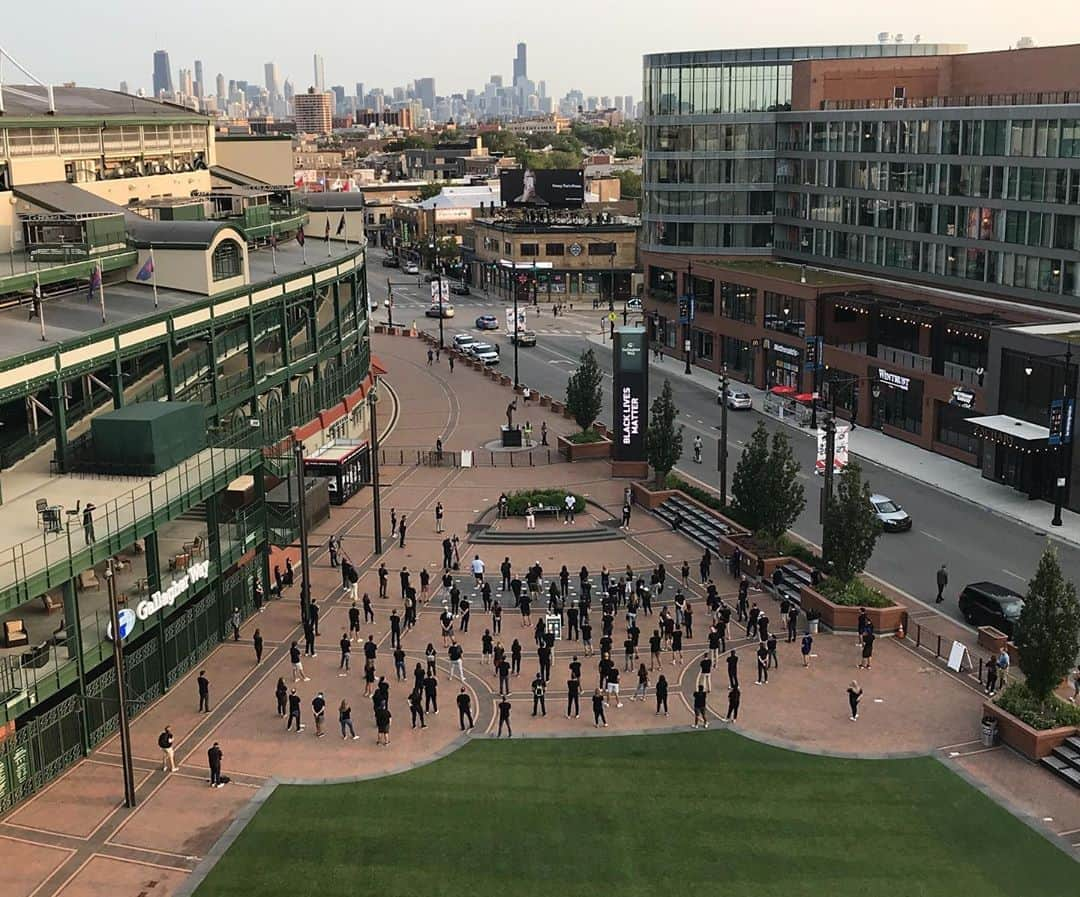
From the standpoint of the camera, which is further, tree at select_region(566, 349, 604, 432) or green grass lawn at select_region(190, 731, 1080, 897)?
tree at select_region(566, 349, 604, 432)

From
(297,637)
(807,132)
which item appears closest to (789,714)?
(297,637)

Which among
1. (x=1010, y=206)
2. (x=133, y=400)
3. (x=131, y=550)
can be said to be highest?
(x=1010, y=206)

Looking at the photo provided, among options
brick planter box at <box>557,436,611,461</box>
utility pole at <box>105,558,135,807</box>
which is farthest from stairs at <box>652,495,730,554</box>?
utility pole at <box>105,558,135,807</box>

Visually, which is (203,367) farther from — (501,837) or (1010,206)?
(1010,206)

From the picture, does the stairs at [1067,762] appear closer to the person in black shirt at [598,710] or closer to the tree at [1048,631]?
the tree at [1048,631]

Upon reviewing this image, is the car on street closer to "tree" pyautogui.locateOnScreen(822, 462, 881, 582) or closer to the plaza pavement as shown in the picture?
the plaza pavement

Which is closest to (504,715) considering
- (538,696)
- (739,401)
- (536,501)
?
(538,696)
